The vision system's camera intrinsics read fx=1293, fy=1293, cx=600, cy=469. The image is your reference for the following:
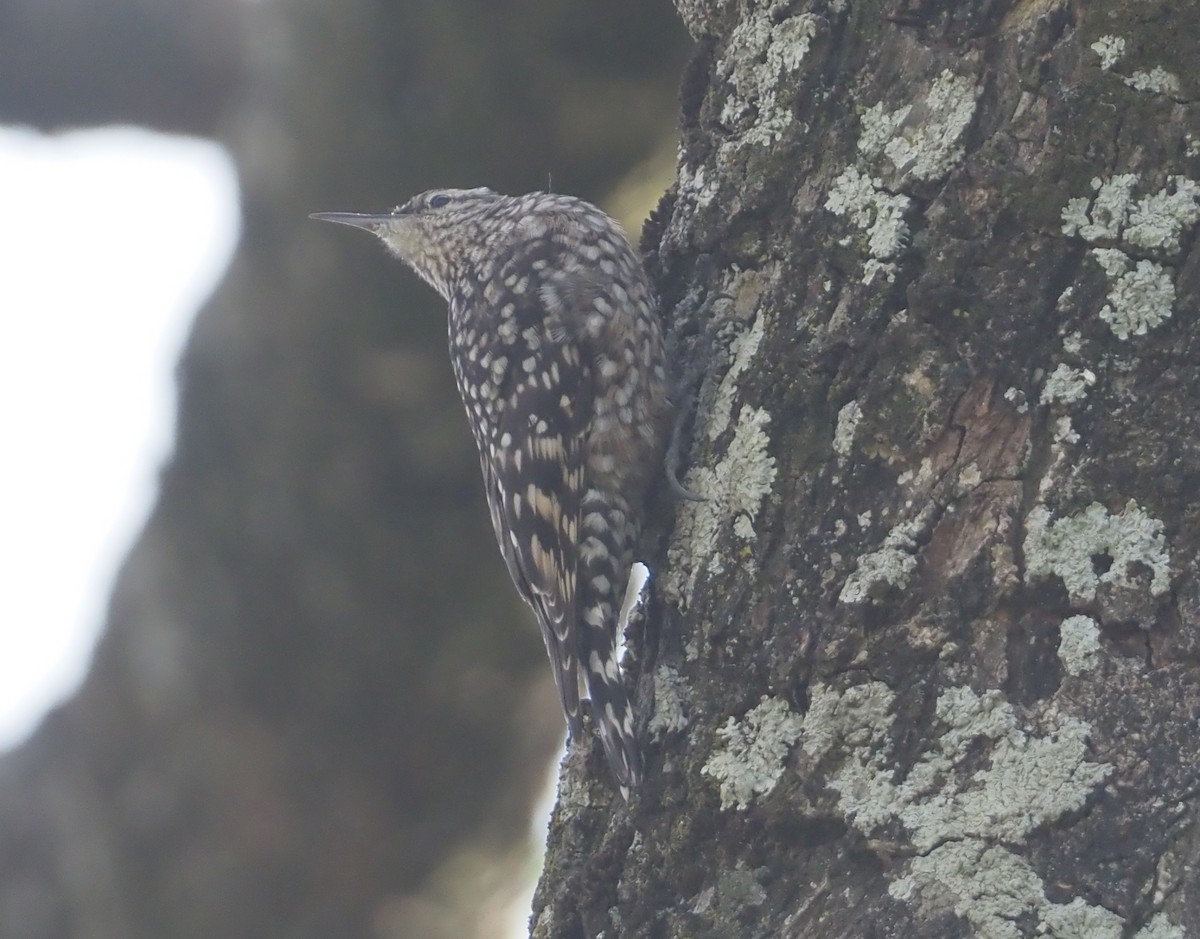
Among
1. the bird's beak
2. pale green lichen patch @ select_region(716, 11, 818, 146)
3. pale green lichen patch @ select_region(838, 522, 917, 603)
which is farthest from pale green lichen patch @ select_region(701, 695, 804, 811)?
the bird's beak

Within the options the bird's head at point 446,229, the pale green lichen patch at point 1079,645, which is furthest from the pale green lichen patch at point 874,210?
the bird's head at point 446,229

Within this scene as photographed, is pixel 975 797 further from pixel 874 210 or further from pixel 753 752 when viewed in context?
pixel 874 210

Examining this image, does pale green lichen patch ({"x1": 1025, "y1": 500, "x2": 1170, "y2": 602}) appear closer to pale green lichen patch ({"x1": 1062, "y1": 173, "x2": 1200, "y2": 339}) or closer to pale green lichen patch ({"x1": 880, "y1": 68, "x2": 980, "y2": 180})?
pale green lichen patch ({"x1": 1062, "y1": 173, "x2": 1200, "y2": 339})

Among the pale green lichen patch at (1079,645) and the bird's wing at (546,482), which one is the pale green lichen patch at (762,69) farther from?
the pale green lichen patch at (1079,645)

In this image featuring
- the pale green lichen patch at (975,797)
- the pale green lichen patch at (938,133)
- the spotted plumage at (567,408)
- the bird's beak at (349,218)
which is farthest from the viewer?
the bird's beak at (349,218)

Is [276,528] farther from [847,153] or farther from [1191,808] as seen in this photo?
[1191,808]
